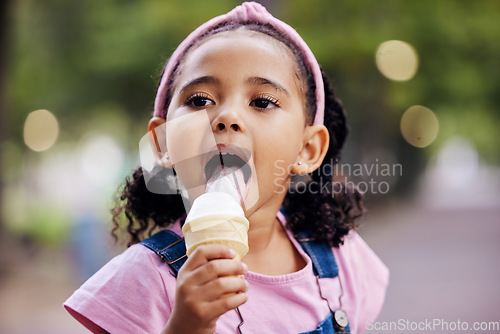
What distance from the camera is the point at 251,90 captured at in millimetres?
1808

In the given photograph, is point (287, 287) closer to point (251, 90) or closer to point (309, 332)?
point (309, 332)

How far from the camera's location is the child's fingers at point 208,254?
1.37 metres

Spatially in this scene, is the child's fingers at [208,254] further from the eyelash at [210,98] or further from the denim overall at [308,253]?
the eyelash at [210,98]

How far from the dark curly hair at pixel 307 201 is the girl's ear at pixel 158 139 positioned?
3.7 inches

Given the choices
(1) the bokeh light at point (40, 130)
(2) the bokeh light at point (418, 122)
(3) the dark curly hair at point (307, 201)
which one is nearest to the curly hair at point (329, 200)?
(3) the dark curly hair at point (307, 201)

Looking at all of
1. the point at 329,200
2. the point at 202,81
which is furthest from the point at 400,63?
the point at 202,81

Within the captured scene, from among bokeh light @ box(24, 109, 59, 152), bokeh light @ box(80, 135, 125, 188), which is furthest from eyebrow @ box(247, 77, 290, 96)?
bokeh light @ box(80, 135, 125, 188)

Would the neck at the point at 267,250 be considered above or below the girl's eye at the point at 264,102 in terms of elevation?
below

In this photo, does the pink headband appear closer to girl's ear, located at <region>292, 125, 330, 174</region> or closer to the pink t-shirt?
girl's ear, located at <region>292, 125, 330, 174</region>

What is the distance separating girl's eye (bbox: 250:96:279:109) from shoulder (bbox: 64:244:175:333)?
666 millimetres

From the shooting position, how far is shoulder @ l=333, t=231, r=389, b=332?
2193 millimetres

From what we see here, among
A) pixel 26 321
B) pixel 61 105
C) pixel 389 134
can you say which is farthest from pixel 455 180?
pixel 26 321

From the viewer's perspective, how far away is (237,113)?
1.74m

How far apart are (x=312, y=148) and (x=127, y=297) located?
972mm
